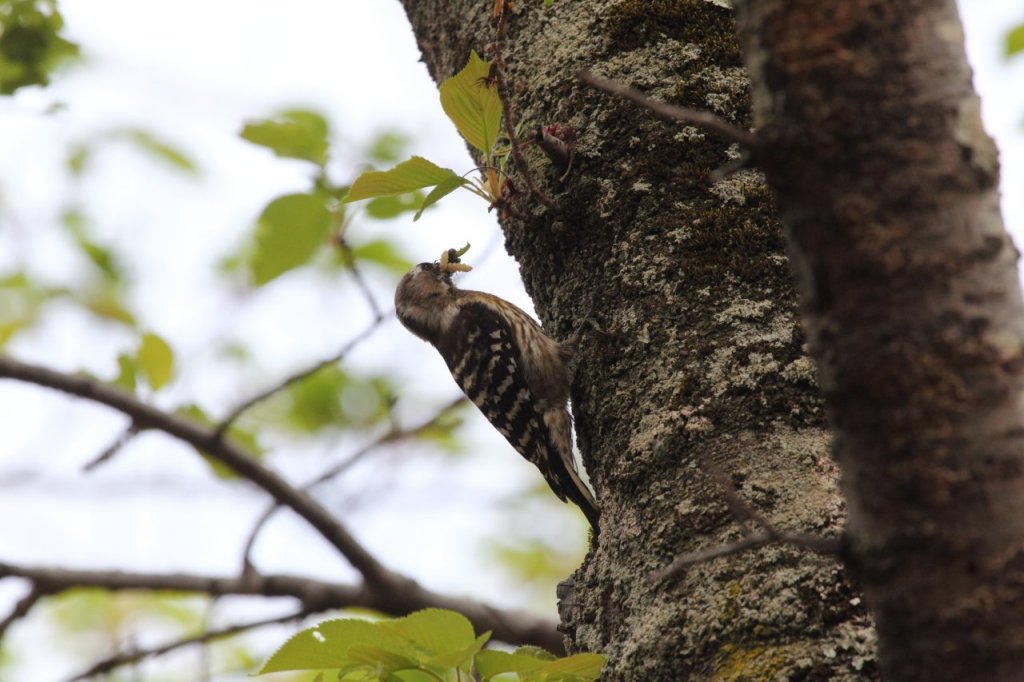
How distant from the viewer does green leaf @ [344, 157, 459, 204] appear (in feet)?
7.52

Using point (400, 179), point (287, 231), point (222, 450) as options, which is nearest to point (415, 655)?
point (400, 179)

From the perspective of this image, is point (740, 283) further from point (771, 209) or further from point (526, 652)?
point (526, 652)

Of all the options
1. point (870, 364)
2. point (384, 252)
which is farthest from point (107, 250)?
point (870, 364)

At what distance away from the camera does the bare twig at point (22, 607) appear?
3658mm

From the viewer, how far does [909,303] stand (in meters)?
1.17

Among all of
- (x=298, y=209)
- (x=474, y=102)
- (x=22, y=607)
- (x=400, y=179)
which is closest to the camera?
(x=400, y=179)

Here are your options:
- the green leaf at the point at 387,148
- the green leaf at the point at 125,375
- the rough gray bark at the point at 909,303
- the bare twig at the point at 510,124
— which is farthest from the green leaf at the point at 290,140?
the rough gray bark at the point at 909,303

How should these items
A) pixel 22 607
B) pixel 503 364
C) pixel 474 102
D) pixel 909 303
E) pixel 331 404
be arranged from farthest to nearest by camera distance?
pixel 331 404, pixel 503 364, pixel 22 607, pixel 474 102, pixel 909 303

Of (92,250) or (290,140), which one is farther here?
(92,250)

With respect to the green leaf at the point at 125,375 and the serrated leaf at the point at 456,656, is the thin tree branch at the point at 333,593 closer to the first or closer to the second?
the green leaf at the point at 125,375

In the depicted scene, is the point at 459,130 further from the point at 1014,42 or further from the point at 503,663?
the point at 1014,42

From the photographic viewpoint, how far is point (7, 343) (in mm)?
5477

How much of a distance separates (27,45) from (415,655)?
8.73ft

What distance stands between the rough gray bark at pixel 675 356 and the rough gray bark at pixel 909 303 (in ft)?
2.29
